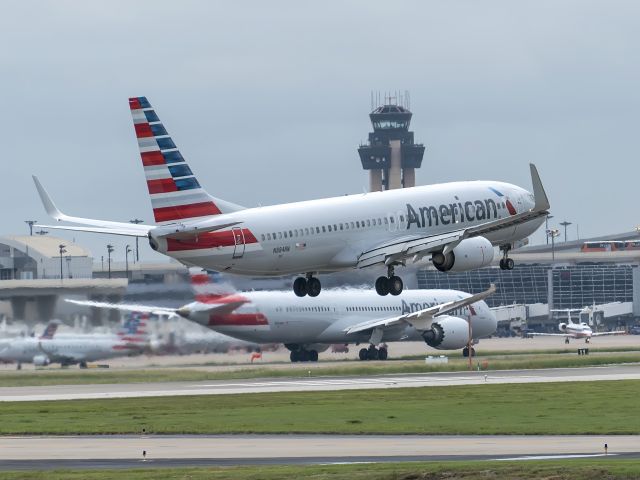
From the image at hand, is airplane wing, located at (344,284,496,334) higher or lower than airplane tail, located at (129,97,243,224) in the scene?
lower

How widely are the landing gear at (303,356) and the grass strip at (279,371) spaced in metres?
5.62

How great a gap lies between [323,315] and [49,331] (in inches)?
1219

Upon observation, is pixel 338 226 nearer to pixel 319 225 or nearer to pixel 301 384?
pixel 319 225

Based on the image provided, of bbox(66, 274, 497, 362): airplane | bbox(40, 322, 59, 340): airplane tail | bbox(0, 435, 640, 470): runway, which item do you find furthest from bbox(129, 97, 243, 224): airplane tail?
bbox(66, 274, 497, 362): airplane

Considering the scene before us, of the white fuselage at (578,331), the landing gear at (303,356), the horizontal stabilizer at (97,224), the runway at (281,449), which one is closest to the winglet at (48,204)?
the horizontal stabilizer at (97,224)

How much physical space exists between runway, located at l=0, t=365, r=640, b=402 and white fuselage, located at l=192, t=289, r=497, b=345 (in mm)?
14709

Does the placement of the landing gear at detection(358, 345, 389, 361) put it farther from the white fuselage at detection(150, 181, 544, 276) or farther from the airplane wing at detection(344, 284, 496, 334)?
the white fuselage at detection(150, 181, 544, 276)

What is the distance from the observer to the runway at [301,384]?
293 feet

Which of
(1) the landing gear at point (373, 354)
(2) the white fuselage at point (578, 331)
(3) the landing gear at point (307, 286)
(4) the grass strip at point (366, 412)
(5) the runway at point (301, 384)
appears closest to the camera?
(4) the grass strip at point (366, 412)

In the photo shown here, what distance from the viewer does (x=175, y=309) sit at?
10862 cm

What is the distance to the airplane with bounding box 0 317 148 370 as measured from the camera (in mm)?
103438

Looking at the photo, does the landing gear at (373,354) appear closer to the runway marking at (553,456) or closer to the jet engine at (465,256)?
the jet engine at (465,256)

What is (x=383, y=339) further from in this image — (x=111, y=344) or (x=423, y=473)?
(x=423, y=473)

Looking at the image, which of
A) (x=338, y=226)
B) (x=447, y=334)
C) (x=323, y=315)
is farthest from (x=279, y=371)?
(x=338, y=226)
